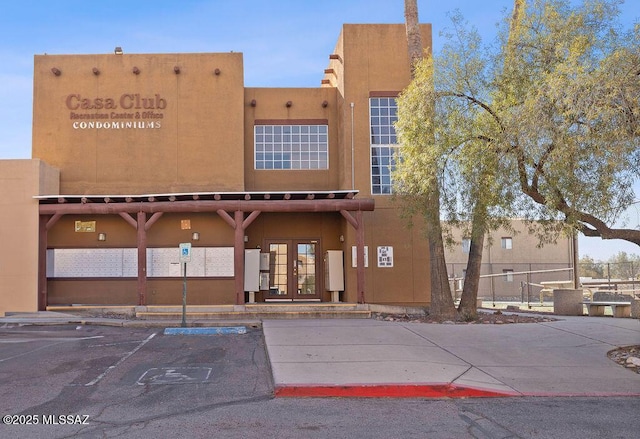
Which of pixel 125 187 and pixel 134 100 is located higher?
pixel 134 100

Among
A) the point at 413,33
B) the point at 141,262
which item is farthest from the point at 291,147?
the point at 141,262

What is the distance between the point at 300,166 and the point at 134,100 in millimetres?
5981

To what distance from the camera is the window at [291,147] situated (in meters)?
21.6

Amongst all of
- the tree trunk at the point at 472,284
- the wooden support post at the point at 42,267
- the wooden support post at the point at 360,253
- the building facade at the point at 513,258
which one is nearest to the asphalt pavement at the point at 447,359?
the tree trunk at the point at 472,284

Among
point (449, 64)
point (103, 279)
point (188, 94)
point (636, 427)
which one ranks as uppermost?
point (188, 94)

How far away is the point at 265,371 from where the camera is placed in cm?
995

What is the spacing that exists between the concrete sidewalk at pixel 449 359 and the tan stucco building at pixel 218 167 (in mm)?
5048

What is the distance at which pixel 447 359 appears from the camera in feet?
34.9

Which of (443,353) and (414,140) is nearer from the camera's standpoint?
(443,353)

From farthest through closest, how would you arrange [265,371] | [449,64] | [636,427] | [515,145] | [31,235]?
1. [31,235]
2. [449,64]
3. [515,145]
4. [265,371]
5. [636,427]

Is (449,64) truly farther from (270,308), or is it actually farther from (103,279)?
(103,279)

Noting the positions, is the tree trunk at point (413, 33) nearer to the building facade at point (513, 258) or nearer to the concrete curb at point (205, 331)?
the concrete curb at point (205, 331)

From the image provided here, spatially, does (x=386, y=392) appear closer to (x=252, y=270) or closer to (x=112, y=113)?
(x=252, y=270)

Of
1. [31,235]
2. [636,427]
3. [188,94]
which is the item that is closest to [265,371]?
[636,427]
